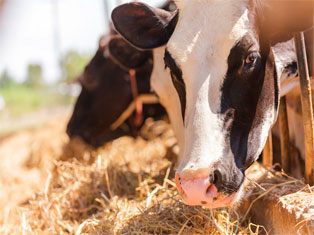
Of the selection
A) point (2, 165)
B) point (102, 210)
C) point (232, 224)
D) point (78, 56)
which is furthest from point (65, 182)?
point (78, 56)

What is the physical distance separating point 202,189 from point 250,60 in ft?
2.15

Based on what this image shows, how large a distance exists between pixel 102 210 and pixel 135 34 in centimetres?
112

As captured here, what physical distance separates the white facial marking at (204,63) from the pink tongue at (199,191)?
0.04 meters

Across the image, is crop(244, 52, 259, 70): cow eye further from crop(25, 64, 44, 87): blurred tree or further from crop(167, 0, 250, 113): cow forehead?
crop(25, 64, 44, 87): blurred tree

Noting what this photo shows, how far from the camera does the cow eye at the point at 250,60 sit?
192 cm

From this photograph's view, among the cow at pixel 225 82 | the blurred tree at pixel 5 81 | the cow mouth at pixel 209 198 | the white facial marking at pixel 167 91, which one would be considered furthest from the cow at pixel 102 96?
the blurred tree at pixel 5 81

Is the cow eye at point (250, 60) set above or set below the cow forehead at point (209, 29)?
below

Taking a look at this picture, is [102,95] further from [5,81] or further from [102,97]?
[5,81]

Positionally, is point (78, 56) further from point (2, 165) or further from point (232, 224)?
point (232, 224)

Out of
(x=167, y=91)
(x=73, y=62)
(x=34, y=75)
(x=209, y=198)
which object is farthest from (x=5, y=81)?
(x=209, y=198)

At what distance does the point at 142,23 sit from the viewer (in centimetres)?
260

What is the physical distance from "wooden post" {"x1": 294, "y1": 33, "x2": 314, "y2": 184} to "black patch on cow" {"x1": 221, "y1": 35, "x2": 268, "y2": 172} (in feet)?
1.19

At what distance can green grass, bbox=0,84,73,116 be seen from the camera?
20709 millimetres

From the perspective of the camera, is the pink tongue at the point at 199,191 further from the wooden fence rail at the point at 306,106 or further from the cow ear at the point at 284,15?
the cow ear at the point at 284,15
